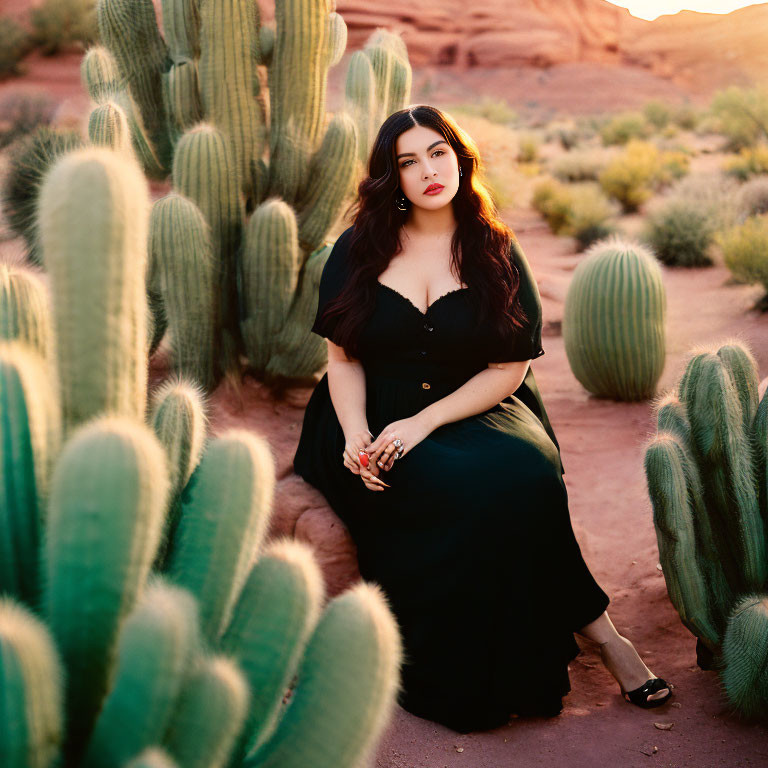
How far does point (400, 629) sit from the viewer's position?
3.08 metres

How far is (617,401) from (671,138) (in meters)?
22.5

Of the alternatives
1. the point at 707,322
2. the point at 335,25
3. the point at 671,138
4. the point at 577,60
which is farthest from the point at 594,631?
the point at 577,60

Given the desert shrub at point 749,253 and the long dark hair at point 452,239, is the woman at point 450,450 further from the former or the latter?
the desert shrub at point 749,253

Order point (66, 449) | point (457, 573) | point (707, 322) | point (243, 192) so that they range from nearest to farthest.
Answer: point (66, 449) → point (457, 573) → point (243, 192) → point (707, 322)

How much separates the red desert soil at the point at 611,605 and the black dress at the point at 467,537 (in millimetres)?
57

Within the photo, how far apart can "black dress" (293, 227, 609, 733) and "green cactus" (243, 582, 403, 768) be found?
136 centimetres

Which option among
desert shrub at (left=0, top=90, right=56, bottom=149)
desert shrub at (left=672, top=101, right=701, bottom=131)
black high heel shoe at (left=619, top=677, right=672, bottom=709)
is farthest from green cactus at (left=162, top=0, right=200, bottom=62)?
desert shrub at (left=672, top=101, right=701, bottom=131)

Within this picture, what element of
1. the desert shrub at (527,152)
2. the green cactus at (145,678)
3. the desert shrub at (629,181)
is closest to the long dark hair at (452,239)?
the green cactus at (145,678)

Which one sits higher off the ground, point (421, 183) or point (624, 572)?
point (421, 183)

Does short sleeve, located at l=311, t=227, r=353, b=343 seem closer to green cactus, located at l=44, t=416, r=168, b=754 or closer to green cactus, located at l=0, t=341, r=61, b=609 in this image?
green cactus, located at l=0, t=341, r=61, b=609

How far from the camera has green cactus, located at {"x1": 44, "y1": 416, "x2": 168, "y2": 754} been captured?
136 cm

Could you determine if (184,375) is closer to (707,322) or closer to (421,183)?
(421,183)

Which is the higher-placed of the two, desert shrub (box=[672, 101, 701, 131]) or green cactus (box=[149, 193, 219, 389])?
desert shrub (box=[672, 101, 701, 131])

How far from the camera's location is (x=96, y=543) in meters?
1.40
